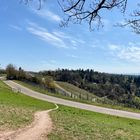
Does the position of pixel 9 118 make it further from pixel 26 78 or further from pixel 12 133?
pixel 26 78

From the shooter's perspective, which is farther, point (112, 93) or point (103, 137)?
point (112, 93)


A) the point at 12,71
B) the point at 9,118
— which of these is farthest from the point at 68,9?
the point at 12,71

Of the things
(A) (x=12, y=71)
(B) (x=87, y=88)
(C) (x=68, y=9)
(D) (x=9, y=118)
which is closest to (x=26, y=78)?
(A) (x=12, y=71)

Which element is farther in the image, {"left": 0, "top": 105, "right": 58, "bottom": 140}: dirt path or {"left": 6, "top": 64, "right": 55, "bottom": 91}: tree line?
{"left": 6, "top": 64, "right": 55, "bottom": 91}: tree line

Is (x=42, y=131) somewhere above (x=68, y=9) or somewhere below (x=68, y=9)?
below

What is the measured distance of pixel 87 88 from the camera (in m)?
165

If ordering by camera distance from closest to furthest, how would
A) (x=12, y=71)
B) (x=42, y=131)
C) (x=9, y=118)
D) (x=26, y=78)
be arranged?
(x=42, y=131), (x=9, y=118), (x=26, y=78), (x=12, y=71)

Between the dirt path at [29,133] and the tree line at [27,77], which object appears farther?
the tree line at [27,77]

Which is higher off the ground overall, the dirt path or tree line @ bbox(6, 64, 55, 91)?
tree line @ bbox(6, 64, 55, 91)

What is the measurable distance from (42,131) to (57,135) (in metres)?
1.12

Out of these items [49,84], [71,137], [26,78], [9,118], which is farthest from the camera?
[26,78]

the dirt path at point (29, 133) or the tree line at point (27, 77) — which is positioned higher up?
the tree line at point (27, 77)

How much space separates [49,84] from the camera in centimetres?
10006

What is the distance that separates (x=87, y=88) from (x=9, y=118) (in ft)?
481
